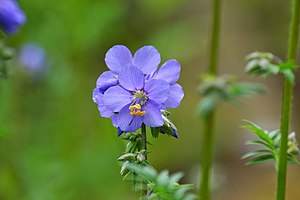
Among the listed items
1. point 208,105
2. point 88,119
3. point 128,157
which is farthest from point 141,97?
point 88,119

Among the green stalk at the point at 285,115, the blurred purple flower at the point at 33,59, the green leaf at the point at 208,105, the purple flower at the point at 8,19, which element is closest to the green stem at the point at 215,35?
the green leaf at the point at 208,105

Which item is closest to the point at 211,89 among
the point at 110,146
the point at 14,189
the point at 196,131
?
the point at 14,189

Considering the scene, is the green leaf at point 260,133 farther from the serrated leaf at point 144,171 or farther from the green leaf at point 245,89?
the serrated leaf at point 144,171

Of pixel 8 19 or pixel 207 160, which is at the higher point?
pixel 8 19

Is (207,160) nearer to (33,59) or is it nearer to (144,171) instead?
(144,171)

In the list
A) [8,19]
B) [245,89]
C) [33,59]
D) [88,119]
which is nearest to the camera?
[245,89]
